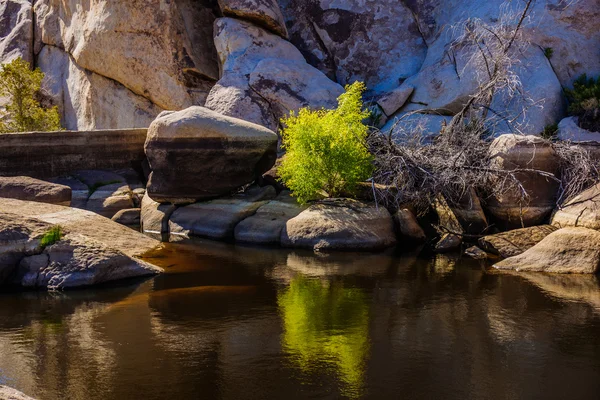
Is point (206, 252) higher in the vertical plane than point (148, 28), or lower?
lower

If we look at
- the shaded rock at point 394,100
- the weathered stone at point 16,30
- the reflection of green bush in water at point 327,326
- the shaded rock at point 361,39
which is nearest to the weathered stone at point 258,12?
the shaded rock at point 361,39

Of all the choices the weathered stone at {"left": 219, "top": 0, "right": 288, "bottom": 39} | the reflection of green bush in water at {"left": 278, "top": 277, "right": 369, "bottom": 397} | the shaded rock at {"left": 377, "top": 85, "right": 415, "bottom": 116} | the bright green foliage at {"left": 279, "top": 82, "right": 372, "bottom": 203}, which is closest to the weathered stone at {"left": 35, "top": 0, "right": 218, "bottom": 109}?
the weathered stone at {"left": 219, "top": 0, "right": 288, "bottom": 39}

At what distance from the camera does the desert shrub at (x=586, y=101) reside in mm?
19703

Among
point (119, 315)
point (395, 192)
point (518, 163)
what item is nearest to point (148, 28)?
point (395, 192)

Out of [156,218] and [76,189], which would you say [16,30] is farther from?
[156,218]

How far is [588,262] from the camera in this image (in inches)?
525

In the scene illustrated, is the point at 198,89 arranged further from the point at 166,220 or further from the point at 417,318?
the point at 417,318

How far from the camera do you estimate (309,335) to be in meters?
9.66

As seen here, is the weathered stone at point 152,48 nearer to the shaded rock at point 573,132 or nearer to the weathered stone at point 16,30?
the weathered stone at point 16,30

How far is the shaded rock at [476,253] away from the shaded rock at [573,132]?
17.9 feet

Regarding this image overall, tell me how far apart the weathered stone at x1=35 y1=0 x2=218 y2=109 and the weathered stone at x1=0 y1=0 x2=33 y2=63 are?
4258mm

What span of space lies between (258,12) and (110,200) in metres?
8.31

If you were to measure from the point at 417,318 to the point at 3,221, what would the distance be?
631 centimetres

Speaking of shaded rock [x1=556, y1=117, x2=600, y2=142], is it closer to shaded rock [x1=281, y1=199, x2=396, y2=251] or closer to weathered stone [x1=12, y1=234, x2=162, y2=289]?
shaded rock [x1=281, y1=199, x2=396, y2=251]
